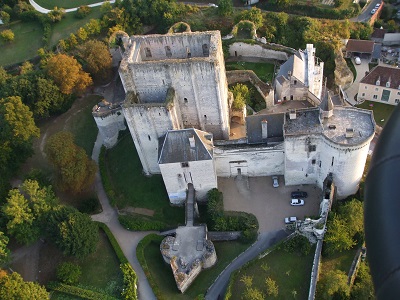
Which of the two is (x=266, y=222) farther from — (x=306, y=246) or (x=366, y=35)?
(x=366, y=35)

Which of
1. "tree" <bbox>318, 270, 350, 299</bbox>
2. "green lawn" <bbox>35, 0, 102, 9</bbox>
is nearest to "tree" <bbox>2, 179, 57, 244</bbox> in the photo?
"tree" <bbox>318, 270, 350, 299</bbox>

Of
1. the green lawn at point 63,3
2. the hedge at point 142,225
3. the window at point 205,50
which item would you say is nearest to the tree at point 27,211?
the hedge at point 142,225

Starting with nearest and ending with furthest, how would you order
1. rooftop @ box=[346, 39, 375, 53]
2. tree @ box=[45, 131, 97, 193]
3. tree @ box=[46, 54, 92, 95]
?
tree @ box=[45, 131, 97, 193], tree @ box=[46, 54, 92, 95], rooftop @ box=[346, 39, 375, 53]

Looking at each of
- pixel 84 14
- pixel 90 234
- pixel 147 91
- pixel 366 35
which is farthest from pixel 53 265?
pixel 366 35

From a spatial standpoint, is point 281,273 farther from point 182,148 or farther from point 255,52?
point 255,52

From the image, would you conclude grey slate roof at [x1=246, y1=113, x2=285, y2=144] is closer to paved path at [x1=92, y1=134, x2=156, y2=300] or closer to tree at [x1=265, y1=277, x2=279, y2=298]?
tree at [x1=265, y1=277, x2=279, y2=298]

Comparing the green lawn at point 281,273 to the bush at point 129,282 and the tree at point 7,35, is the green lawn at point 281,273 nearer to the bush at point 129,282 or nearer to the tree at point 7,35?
the bush at point 129,282

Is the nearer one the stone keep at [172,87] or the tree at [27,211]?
the tree at [27,211]
